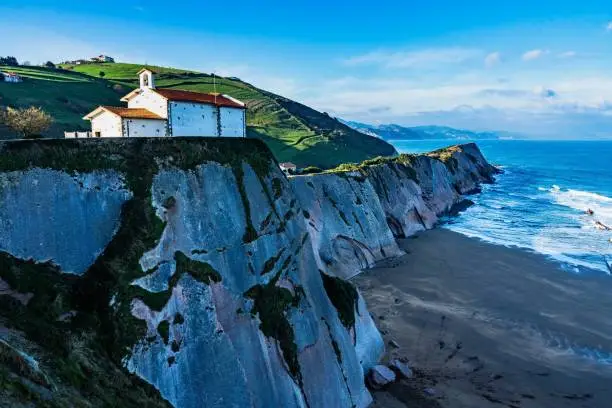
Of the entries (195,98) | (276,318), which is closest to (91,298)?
(276,318)

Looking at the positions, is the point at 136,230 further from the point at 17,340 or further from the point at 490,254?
the point at 490,254

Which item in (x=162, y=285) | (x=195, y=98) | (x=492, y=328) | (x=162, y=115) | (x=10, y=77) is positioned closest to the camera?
(x=162, y=285)

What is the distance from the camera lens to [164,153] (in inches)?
887

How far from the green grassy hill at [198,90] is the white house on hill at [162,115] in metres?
7.32

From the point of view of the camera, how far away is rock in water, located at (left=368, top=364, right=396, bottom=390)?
27.4 metres

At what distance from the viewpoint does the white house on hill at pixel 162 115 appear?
2842cm

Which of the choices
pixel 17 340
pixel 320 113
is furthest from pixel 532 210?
pixel 320 113

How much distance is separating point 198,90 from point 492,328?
120 metres

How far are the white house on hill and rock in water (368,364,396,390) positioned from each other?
20.3m

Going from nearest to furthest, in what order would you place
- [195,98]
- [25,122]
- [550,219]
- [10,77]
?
1. [25,122]
2. [195,98]
3. [550,219]
4. [10,77]

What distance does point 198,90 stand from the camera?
135m

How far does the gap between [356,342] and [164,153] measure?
17073mm

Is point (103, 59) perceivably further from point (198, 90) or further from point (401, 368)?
point (401, 368)

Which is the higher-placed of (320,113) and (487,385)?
(320,113)
